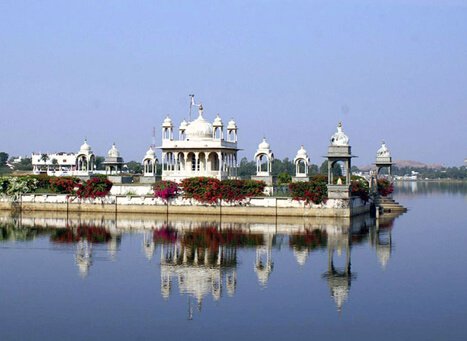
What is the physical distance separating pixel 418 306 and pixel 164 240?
1417 cm

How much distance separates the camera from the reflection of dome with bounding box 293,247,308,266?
1061 inches

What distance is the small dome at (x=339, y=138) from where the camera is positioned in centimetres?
4231

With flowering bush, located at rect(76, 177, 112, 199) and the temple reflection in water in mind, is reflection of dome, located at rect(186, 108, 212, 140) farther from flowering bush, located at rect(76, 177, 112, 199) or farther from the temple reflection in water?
the temple reflection in water

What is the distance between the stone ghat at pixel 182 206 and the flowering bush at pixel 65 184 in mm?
636

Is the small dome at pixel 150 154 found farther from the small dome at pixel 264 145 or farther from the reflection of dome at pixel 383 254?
the reflection of dome at pixel 383 254

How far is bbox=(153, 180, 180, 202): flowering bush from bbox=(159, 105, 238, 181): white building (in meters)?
4.45

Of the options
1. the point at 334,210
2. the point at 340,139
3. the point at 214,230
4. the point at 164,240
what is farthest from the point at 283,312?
the point at 340,139

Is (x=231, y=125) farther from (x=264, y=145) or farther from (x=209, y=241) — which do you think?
(x=209, y=241)

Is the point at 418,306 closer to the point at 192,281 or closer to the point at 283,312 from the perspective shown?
the point at 283,312

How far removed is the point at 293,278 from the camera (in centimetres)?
2394

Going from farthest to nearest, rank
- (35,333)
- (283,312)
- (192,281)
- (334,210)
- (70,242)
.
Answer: (334,210)
(70,242)
(192,281)
(283,312)
(35,333)

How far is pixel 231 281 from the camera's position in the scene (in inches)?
916

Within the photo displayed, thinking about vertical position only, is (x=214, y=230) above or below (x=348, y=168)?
below

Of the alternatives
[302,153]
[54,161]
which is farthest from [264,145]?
[54,161]
